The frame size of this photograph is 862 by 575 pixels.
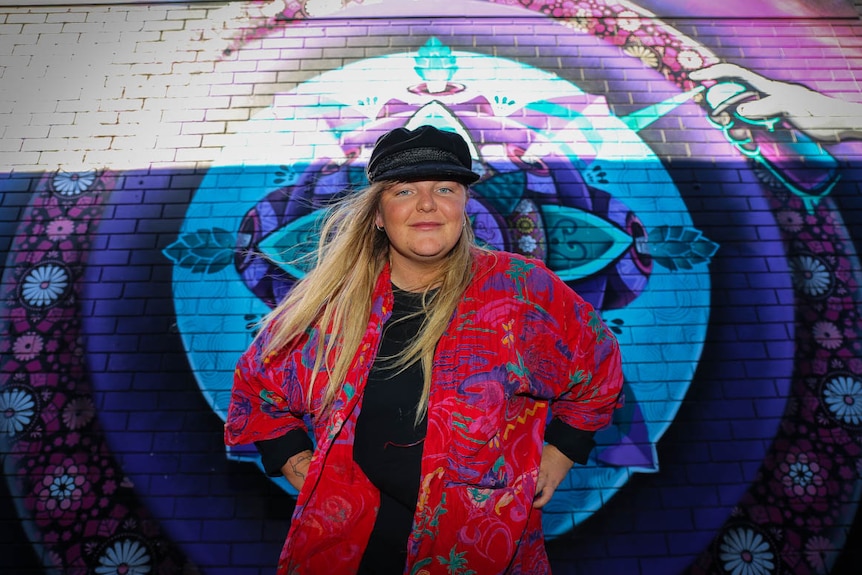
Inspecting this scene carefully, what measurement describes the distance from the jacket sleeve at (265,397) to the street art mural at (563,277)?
52.4 inches

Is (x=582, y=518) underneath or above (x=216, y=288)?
underneath

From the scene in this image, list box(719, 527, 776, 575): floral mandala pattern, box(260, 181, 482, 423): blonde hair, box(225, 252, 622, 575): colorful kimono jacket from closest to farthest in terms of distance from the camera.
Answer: box(225, 252, 622, 575): colorful kimono jacket → box(260, 181, 482, 423): blonde hair → box(719, 527, 776, 575): floral mandala pattern

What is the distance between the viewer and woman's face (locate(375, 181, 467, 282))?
56.3 inches

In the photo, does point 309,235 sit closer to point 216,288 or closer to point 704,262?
point 216,288

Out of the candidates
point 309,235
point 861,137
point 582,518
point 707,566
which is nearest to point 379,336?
point 309,235

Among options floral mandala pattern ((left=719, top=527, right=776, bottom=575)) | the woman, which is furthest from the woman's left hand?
floral mandala pattern ((left=719, top=527, right=776, bottom=575))

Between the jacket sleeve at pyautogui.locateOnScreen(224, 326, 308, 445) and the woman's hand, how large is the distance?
0.28ft

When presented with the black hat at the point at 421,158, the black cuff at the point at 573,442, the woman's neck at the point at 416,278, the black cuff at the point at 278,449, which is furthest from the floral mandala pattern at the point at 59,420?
the black hat at the point at 421,158

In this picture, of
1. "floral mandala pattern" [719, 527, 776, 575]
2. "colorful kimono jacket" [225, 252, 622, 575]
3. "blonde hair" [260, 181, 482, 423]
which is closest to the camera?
"colorful kimono jacket" [225, 252, 622, 575]

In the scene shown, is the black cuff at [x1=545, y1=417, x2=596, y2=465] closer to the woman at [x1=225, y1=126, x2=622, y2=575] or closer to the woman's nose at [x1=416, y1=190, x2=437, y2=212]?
the woman at [x1=225, y1=126, x2=622, y2=575]

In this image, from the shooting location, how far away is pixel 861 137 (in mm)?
3240

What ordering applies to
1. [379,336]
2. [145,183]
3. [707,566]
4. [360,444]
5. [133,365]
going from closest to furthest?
[360,444], [379,336], [707,566], [133,365], [145,183]

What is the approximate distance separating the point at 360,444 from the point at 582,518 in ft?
5.83

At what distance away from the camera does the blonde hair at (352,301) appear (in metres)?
1.39
